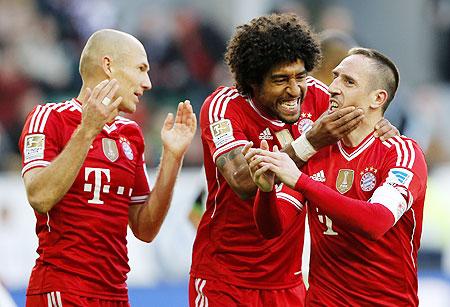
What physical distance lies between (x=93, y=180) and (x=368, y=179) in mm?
1507

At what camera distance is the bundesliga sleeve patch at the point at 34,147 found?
6270 millimetres

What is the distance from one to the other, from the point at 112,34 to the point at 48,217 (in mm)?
1139

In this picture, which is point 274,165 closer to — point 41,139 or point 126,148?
point 126,148

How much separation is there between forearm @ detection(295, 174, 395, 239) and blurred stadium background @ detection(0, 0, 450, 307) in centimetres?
353

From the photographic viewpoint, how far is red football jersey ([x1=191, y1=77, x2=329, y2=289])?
259 inches

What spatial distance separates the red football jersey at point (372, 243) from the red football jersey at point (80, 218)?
115 centimetres

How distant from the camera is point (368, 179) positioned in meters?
6.11

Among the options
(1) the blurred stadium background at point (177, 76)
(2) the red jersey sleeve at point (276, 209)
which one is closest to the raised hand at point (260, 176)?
(2) the red jersey sleeve at point (276, 209)

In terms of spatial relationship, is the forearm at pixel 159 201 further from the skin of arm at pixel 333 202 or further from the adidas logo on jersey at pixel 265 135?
the skin of arm at pixel 333 202

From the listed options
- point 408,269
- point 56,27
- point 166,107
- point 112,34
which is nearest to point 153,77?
point 166,107

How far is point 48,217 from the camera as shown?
638 centimetres

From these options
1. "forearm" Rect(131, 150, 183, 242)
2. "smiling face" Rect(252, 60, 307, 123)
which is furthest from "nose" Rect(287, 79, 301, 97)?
"forearm" Rect(131, 150, 183, 242)

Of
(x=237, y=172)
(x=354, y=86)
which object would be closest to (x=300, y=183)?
(x=237, y=172)

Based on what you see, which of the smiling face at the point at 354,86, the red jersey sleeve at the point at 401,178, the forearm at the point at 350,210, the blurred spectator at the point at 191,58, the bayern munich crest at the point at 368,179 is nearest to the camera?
the forearm at the point at 350,210
